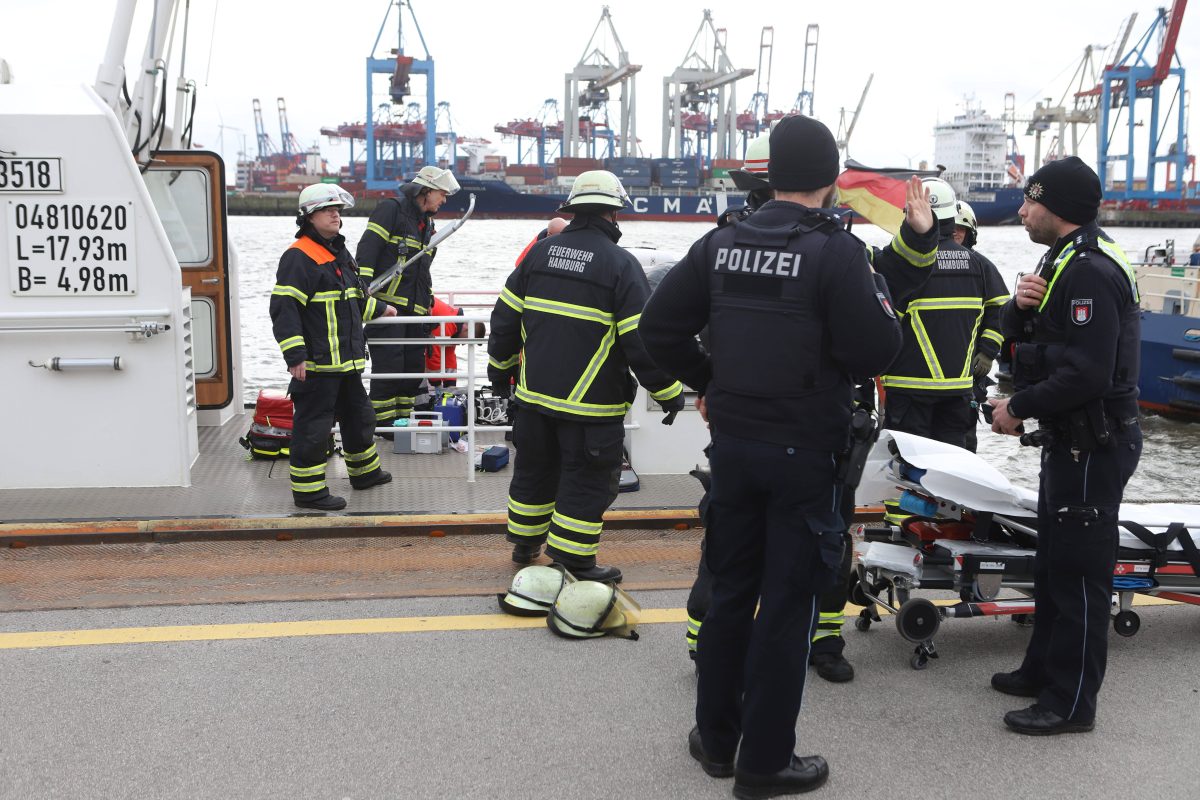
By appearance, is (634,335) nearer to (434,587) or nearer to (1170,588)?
(434,587)

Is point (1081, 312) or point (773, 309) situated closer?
point (773, 309)

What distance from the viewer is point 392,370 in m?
8.98

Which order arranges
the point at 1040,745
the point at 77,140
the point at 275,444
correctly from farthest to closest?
the point at 275,444 < the point at 77,140 < the point at 1040,745

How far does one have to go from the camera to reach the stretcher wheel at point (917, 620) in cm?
436

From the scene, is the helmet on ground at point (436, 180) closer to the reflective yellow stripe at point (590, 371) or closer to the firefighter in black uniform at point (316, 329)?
the firefighter in black uniform at point (316, 329)

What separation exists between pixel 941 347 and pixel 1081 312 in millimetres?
1590

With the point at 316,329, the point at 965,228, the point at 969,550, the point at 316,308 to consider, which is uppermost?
the point at 965,228

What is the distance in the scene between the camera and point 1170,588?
460 cm

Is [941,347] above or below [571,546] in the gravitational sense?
above

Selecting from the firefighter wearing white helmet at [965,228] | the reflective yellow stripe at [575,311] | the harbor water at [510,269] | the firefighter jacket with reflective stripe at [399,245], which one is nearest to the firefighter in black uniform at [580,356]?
the reflective yellow stripe at [575,311]

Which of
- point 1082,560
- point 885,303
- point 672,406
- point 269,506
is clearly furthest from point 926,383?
point 269,506

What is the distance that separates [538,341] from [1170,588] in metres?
2.82

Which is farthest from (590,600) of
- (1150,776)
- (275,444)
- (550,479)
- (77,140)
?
(77,140)

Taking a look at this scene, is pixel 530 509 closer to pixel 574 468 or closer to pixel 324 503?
pixel 574 468
